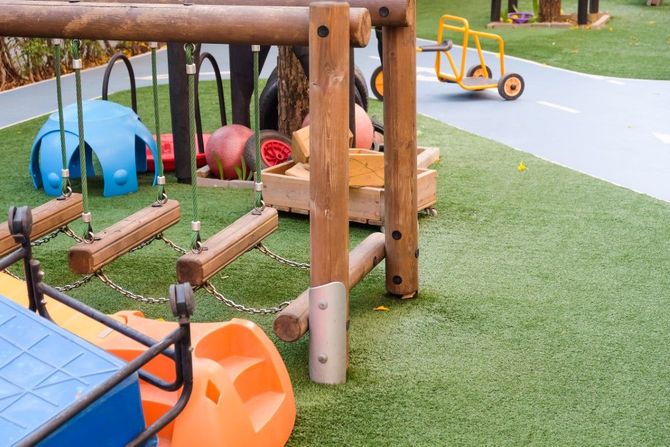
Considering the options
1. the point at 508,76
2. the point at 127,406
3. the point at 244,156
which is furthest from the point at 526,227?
the point at 508,76

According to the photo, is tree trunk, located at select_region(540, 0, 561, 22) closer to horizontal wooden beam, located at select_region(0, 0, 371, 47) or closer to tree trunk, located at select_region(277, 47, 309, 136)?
tree trunk, located at select_region(277, 47, 309, 136)

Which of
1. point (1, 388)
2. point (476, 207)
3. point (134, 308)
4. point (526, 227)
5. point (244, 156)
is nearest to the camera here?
point (1, 388)

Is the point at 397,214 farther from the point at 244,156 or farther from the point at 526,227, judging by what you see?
the point at 244,156

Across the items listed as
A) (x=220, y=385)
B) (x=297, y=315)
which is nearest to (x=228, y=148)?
(x=297, y=315)

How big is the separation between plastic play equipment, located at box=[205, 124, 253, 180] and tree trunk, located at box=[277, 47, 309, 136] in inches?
13.9

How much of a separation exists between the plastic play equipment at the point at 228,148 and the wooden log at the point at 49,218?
2.35 m

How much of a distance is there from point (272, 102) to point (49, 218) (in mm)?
3254

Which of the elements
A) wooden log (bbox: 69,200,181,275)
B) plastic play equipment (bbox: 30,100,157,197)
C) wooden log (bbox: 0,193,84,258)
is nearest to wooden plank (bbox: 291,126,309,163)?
plastic play equipment (bbox: 30,100,157,197)

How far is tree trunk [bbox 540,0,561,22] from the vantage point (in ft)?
46.6

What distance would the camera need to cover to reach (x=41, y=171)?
5789mm

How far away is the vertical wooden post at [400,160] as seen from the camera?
3797 millimetres

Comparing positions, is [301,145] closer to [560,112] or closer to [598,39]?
[560,112]

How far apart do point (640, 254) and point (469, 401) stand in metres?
1.90

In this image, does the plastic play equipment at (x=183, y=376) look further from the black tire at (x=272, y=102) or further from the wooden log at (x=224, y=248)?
the black tire at (x=272, y=102)
